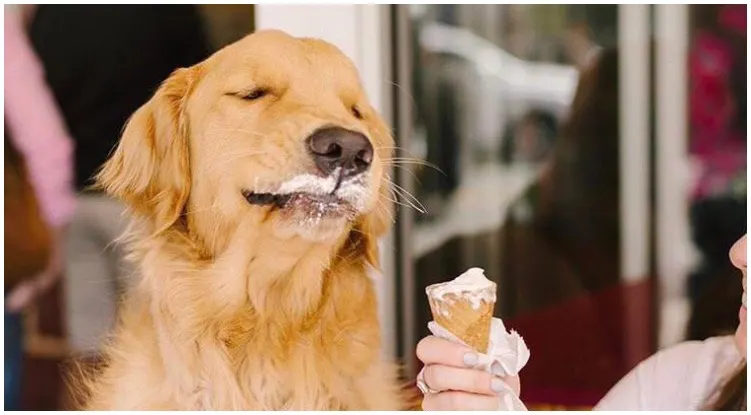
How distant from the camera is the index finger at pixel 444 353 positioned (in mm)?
1317

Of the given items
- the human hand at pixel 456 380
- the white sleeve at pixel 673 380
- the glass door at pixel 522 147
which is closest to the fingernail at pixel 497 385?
the human hand at pixel 456 380

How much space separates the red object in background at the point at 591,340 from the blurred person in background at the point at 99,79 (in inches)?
27.5

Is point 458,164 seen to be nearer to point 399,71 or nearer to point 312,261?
point 399,71

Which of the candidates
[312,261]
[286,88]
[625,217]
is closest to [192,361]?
[312,261]

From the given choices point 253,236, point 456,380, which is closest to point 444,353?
point 456,380

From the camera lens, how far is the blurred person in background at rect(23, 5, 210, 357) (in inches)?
53.4

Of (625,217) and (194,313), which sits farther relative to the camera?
(625,217)

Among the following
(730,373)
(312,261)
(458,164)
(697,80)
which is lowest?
(730,373)

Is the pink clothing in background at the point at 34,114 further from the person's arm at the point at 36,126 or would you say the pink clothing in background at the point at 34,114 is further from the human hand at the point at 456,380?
the human hand at the point at 456,380

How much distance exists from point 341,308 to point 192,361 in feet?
0.81

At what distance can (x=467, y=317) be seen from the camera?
1307mm

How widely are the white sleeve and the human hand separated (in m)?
0.21

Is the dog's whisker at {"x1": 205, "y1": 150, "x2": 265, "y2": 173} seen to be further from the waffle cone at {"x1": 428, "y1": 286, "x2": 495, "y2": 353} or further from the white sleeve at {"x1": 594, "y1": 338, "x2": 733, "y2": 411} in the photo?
the white sleeve at {"x1": 594, "y1": 338, "x2": 733, "y2": 411}

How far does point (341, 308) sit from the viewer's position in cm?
137
